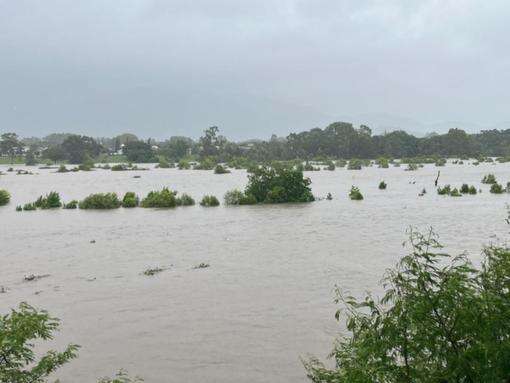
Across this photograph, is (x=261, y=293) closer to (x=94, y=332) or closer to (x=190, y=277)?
(x=190, y=277)

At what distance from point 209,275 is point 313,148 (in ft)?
403

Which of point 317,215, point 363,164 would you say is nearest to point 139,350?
point 317,215

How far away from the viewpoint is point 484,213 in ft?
109

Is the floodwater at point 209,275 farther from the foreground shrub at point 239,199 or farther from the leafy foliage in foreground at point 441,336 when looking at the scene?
the leafy foliage in foreground at point 441,336

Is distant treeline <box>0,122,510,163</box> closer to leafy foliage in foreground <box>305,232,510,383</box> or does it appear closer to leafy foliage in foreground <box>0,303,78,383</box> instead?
leafy foliage in foreground <box>0,303,78,383</box>

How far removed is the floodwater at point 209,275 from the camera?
12.2 meters

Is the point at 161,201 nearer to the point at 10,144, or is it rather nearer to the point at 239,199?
the point at 239,199

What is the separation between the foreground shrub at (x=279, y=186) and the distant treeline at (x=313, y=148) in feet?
285

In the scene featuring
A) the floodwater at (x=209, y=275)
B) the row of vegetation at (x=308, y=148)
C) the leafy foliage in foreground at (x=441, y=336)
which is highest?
the row of vegetation at (x=308, y=148)

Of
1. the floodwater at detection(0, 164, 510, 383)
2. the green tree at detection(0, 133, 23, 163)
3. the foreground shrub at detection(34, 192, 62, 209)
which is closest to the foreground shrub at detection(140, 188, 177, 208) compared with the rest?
the floodwater at detection(0, 164, 510, 383)

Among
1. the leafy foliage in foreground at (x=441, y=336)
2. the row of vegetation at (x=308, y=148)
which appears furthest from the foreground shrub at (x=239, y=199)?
the row of vegetation at (x=308, y=148)

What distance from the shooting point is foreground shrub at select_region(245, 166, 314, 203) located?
1582 inches

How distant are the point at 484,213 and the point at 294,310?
890 inches

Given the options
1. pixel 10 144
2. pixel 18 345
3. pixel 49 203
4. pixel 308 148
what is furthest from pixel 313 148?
pixel 18 345
